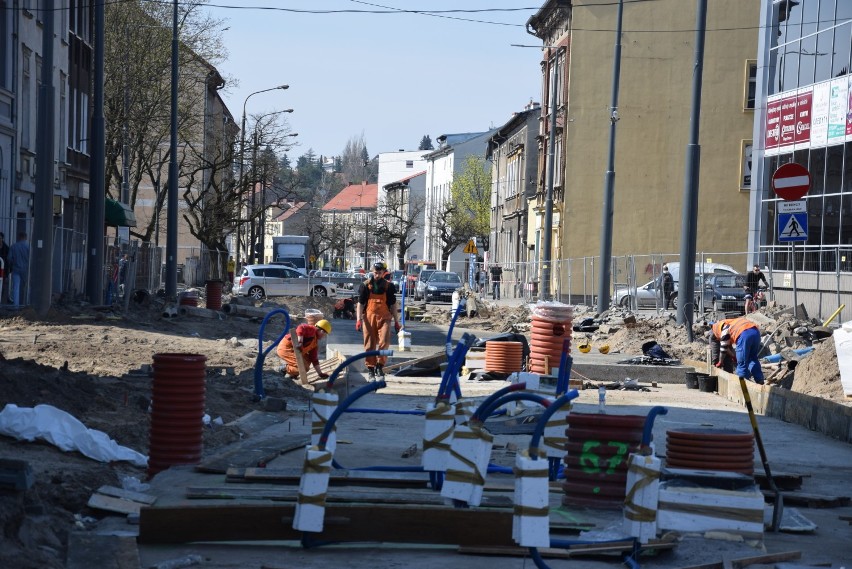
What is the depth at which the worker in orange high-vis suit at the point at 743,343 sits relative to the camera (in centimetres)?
1897

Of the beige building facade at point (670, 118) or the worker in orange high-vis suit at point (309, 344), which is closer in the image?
the worker in orange high-vis suit at point (309, 344)

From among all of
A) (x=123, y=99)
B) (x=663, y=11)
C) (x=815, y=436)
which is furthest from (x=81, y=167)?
(x=815, y=436)

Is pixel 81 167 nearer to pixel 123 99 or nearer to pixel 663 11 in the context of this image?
pixel 123 99

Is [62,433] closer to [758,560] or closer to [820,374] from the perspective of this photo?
[758,560]

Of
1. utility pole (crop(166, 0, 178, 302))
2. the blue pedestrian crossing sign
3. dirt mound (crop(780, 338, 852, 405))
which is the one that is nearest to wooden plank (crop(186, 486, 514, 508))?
dirt mound (crop(780, 338, 852, 405))

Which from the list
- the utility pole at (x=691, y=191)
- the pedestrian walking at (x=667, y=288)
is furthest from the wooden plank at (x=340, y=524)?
the pedestrian walking at (x=667, y=288)

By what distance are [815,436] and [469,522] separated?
8447 millimetres

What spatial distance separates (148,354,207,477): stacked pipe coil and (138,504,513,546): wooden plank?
7.79ft

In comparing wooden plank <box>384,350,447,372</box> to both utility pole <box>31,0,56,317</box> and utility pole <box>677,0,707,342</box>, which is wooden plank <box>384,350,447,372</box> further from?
utility pole <box>31,0,56,317</box>

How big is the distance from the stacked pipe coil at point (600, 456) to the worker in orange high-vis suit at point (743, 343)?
10.7 metres

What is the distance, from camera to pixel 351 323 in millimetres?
36750

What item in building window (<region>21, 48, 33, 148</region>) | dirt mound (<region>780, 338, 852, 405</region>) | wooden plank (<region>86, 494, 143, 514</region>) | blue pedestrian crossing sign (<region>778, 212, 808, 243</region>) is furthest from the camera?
building window (<region>21, 48, 33, 148</region>)

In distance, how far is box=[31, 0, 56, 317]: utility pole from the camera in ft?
81.9

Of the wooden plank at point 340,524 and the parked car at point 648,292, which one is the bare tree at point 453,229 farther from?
the wooden plank at point 340,524
